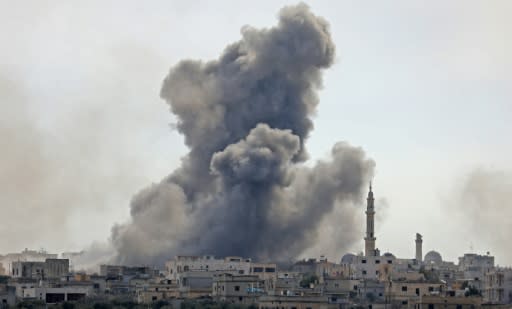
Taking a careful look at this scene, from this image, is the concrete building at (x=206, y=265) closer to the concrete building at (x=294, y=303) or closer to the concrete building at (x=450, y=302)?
the concrete building at (x=294, y=303)

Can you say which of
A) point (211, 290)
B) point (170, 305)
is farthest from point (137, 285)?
point (170, 305)

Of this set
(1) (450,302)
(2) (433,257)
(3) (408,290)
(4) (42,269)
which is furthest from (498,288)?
(2) (433,257)

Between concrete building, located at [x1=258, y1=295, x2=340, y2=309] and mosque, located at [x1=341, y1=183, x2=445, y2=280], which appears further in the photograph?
mosque, located at [x1=341, y1=183, x2=445, y2=280]

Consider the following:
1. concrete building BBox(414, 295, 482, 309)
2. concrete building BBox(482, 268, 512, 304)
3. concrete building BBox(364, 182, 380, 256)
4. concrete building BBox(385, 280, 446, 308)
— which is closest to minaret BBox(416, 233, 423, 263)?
concrete building BBox(364, 182, 380, 256)

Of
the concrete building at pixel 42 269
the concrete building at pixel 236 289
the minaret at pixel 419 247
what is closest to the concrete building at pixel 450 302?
the concrete building at pixel 236 289

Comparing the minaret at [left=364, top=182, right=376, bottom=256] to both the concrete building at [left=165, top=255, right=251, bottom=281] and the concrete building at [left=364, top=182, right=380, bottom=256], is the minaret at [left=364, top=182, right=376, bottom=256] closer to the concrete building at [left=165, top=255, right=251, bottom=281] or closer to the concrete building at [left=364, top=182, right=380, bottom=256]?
the concrete building at [left=364, top=182, right=380, bottom=256]

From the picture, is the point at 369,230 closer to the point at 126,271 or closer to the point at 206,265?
the point at 206,265

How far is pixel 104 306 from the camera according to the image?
89062mm

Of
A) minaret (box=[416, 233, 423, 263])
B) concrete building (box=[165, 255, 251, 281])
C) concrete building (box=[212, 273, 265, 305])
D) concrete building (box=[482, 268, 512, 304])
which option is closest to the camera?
concrete building (box=[212, 273, 265, 305])

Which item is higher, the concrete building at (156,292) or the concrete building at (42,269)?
the concrete building at (42,269)

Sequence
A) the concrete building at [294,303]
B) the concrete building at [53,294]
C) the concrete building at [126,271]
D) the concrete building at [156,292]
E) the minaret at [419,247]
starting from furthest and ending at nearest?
the minaret at [419,247]
the concrete building at [126,271]
the concrete building at [53,294]
the concrete building at [156,292]
the concrete building at [294,303]

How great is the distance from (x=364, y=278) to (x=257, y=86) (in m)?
25.1

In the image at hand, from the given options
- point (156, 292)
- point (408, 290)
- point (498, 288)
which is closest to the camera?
point (408, 290)

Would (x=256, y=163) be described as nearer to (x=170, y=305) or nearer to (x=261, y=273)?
(x=261, y=273)
